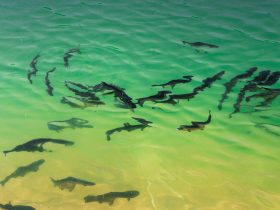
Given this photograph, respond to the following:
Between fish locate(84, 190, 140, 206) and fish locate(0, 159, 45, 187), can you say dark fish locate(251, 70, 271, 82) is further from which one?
fish locate(0, 159, 45, 187)

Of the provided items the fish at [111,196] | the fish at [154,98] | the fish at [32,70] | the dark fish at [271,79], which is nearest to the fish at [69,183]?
the fish at [111,196]

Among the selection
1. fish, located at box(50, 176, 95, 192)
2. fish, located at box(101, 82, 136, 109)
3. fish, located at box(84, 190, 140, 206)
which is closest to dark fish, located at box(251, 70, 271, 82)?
fish, located at box(101, 82, 136, 109)

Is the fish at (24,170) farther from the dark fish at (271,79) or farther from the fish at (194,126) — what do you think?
the dark fish at (271,79)

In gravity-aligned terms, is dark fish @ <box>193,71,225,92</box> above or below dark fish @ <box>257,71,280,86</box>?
below

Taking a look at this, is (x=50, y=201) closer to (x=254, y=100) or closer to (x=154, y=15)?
(x=254, y=100)

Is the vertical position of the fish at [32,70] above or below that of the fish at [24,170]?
above
